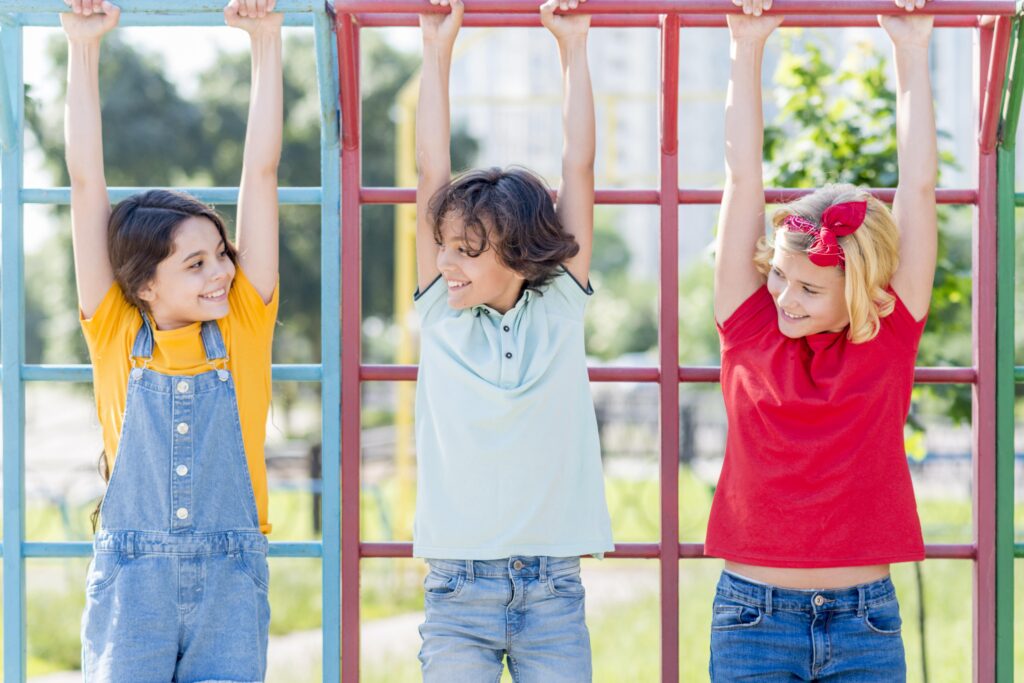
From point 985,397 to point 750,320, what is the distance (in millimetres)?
705

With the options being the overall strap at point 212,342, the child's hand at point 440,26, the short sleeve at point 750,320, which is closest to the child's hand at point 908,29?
the short sleeve at point 750,320

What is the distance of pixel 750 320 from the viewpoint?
8.90 feet

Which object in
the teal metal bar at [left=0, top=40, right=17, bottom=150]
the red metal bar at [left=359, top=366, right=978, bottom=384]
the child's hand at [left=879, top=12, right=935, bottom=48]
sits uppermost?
the child's hand at [left=879, top=12, right=935, bottom=48]

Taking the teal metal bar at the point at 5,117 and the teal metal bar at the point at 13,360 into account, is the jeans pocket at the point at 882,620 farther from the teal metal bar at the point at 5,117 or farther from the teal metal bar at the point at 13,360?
the teal metal bar at the point at 5,117

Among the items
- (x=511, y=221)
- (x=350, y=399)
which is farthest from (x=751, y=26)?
(x=350, y=399)

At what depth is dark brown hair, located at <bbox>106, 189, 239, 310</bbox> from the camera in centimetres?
268

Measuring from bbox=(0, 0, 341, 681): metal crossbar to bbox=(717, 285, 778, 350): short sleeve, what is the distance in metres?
0.95

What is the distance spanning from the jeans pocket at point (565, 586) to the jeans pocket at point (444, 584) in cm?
19

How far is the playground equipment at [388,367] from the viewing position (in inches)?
116

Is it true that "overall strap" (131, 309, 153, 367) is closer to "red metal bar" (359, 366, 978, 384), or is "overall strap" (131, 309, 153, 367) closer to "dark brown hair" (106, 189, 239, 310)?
"dark brown hair" (106, 189, 239, 310)

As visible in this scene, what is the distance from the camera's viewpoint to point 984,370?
2.97 m

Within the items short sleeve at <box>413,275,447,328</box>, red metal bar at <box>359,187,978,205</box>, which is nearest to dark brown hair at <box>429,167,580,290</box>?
short sleeve at <box>413,275,447,328</box>

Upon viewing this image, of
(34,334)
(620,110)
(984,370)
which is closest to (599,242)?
(620,110)

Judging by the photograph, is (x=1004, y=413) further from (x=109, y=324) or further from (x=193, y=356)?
(x=109, y=324)
